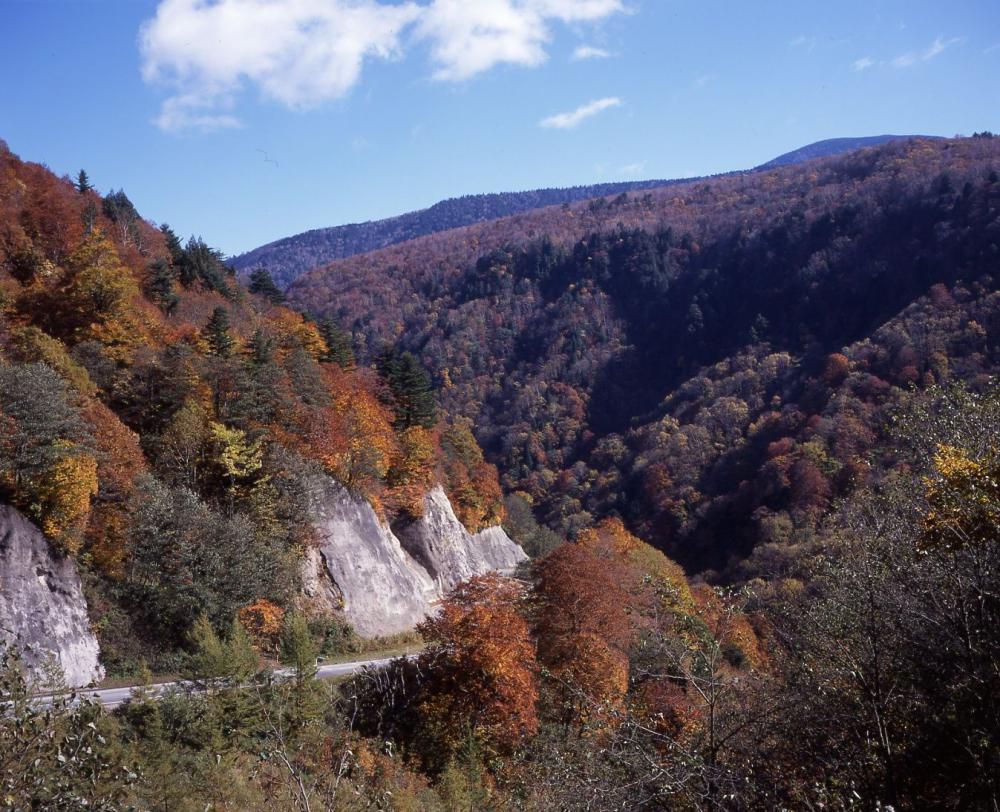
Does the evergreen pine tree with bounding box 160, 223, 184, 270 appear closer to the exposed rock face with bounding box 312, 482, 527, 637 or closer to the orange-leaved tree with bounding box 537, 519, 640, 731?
the exposed rock face with bounding box 312, 482, 527, 637

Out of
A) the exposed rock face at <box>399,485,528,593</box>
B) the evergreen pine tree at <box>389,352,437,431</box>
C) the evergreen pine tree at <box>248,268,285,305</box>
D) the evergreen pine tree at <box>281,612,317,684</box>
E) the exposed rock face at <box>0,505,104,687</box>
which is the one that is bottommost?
the exposed rock face at <box>399,485,528,593</box>

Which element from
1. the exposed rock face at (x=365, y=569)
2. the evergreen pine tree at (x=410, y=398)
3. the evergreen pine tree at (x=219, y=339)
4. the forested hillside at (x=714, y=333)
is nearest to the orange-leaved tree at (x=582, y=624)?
the exposed rock face at (x=365, y=569)

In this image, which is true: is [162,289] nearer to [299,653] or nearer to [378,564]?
[378,564]

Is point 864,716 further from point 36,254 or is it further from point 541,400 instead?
point 541,400

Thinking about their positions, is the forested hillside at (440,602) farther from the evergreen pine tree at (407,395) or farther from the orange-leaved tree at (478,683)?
the evergreen pine tree at (407,395)

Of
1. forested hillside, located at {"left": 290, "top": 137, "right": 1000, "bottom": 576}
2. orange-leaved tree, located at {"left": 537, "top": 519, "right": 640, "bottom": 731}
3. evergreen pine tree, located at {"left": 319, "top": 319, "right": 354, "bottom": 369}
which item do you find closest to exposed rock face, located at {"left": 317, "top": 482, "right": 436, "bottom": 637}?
orange-leaved tree, located at {"left": 537, "top": 519, "right": 640, "bottom": 731}
